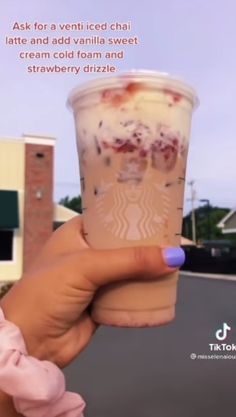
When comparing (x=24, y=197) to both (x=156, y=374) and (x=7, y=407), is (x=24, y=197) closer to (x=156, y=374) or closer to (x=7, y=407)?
(x=156, y=374)

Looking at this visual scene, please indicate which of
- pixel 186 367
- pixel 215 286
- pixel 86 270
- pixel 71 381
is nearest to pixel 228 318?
pixel 186 367

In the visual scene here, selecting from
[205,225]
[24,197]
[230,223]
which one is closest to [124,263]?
[24,197]

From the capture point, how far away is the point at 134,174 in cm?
93

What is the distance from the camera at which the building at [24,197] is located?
32.5 ft

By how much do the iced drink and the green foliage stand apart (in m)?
29.1

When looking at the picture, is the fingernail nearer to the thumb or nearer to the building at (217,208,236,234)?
the thumb

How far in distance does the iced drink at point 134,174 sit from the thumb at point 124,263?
0.04 meters

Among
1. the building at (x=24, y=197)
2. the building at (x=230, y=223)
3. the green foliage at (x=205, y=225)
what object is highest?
the building at (x=24, y=197)

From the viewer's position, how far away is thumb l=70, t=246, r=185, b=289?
34.8 inches

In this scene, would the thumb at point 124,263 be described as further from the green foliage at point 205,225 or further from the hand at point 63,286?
the green foliage at point 205,225

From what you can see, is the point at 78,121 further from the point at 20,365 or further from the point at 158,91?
the point at 20,365

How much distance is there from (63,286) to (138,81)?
44 centimetres

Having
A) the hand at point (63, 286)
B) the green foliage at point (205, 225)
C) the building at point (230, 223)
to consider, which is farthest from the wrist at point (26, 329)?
the green foliage at point (205, 225)

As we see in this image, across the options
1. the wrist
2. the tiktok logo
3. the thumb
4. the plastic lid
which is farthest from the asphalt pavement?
the plastic lid
